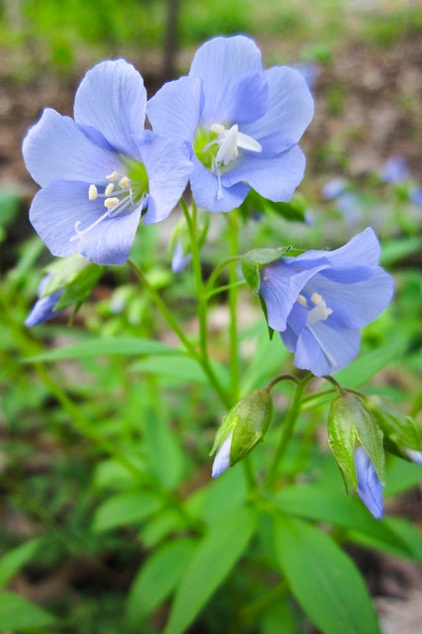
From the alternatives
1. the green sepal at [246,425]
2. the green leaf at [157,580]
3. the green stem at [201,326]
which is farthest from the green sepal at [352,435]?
the green leaf at [157,580]

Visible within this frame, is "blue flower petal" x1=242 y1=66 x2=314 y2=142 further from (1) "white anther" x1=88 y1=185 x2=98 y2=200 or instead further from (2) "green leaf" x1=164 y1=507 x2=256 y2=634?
(2) "green leaf" x1=164 y1=507 x2=256 y2=634

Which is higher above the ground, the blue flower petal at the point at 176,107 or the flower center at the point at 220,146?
the blue flower petal at the point at 176,107

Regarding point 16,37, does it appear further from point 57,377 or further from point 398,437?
point 398,437

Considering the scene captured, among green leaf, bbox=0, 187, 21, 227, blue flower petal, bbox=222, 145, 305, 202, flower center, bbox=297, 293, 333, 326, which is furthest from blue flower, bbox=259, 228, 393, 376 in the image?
green leaf, bbox=0, 187, 21, 227

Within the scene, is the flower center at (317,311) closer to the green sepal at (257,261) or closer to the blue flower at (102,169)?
the green sepal at (257,261)

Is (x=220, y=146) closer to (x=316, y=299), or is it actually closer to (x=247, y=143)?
(x=247, y=143)
